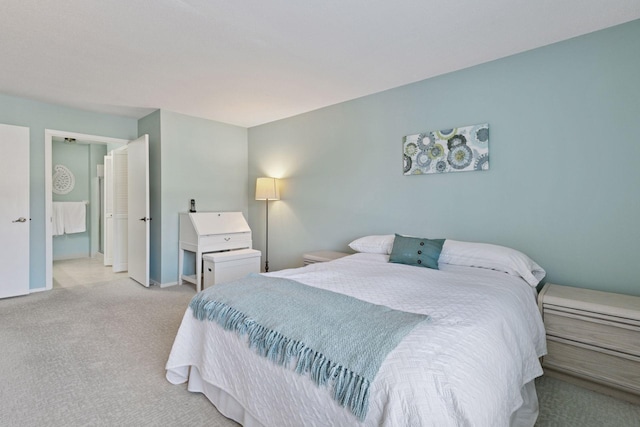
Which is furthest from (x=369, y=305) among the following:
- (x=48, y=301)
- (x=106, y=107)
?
(x=106, y=107)

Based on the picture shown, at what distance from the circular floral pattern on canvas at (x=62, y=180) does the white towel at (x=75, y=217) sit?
0.31m

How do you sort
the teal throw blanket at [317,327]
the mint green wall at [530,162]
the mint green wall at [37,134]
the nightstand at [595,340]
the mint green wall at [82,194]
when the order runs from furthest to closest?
the mint green wall at [82,194] → the mint green wall at [37,134] → the mint green wall at [530,162] → the nightstand at [595,340] → the teal throw blanket at [317,327]

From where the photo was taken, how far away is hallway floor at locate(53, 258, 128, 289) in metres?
4.30

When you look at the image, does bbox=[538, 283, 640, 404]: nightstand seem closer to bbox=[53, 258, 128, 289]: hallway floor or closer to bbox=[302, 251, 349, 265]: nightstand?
bbox=[302, 251, 349, 265]: nightstand

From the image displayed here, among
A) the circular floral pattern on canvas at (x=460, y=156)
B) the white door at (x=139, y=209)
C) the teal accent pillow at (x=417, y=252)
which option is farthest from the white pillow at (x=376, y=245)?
the white door at (x=139, y=209)

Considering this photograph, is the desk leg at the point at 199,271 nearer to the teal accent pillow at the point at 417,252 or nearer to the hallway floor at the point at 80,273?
the hallway floor at the point at 80,273

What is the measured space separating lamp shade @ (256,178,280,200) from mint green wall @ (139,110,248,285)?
2.38ft

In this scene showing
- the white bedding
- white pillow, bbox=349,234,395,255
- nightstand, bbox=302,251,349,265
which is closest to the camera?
the white bedding

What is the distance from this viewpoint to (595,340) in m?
1.81

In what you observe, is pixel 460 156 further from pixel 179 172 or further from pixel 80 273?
pixel 80 273

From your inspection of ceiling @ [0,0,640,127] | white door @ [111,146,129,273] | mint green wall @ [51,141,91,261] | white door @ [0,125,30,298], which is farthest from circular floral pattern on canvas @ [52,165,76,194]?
ceiling @ [0,0,640,127]

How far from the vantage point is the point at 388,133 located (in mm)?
3242

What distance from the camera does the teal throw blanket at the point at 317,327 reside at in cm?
108

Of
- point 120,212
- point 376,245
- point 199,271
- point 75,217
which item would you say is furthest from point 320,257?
point 75,217
